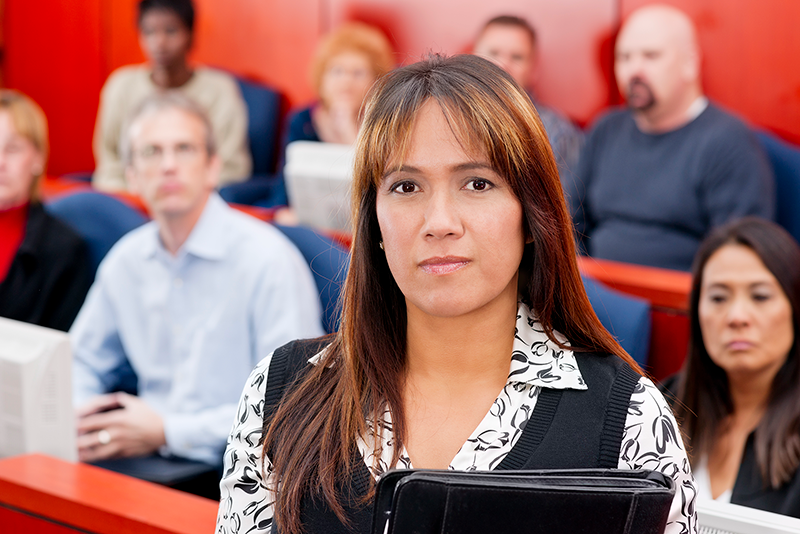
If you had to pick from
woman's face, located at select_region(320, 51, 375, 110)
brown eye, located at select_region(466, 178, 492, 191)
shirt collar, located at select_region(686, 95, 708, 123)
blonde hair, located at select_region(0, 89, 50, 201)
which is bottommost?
brown eye, located at select_region(466, 178, 492, 191)

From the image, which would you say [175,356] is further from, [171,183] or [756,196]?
[756,196]

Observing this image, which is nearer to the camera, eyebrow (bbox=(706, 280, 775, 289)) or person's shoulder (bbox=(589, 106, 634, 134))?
eyebrow (bbox=(706, 280, 775, 289))

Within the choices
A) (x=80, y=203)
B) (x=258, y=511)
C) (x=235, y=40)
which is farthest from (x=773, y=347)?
(x=235, y=40)

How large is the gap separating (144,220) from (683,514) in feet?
6.68

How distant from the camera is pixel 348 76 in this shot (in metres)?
4.00

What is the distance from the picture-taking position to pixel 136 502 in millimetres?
1238

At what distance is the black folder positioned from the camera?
77 cm

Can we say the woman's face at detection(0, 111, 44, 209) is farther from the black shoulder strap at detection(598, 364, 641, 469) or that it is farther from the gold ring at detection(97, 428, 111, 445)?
the black shoulder strap at detection(598, 364, 641, 469)

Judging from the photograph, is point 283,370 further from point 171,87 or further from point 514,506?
point 171,87

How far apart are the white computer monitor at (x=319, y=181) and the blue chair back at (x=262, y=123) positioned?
7.37ft

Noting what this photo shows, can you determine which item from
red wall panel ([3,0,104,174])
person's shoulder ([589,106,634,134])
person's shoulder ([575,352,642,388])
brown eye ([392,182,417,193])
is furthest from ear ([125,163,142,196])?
red wall panel ([3,0,104,174])

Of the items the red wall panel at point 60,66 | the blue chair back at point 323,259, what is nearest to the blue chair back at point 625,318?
the blue chair back at point 323,259

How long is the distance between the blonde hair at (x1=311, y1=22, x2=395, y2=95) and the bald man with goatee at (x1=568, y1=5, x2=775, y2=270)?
1.10 metres

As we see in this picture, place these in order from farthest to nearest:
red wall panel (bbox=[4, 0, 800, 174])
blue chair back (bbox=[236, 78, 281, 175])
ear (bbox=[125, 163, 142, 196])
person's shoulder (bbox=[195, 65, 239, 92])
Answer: blue chair back (bbox=[236, 78, 281, 175]) < person's shoulder (bbox=[195, 65, 239, 92]) < red wall panel (bbox=[4, 0, 800, 174]) < ear (bbox=[125, 163, 142, 196])
